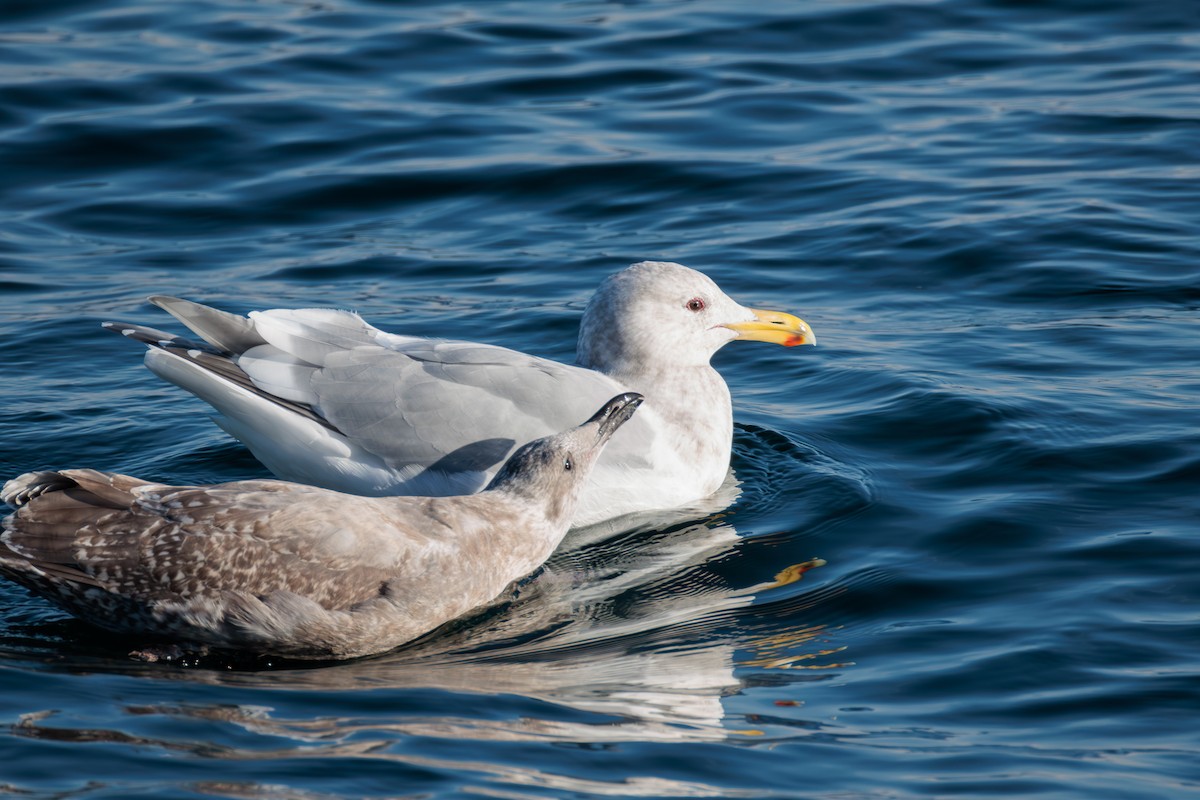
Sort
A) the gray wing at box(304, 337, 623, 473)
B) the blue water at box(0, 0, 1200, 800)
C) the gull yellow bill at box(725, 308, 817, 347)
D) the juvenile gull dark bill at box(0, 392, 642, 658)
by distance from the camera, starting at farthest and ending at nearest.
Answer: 1. the gull yellow bill at box(725, 308, 817, 347)
2. the gray wing at box(304, 337, 623, 473)
3. the juvenile gull dark bill at box(0, 392, 642, 658)
4. the blue water at box(0, 0, 1200, 800)

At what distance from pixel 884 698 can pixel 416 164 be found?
7530 millimetres

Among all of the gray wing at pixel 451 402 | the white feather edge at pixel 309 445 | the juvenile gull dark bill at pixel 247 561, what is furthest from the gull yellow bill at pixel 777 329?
the juvenile gull dark bill at pixel 247 561

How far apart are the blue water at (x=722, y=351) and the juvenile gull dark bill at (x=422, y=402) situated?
1.09 ft

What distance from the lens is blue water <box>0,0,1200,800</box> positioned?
4527 mm

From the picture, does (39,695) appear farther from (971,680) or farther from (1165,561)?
(1165,561)

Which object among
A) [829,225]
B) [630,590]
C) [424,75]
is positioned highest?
[424,75]

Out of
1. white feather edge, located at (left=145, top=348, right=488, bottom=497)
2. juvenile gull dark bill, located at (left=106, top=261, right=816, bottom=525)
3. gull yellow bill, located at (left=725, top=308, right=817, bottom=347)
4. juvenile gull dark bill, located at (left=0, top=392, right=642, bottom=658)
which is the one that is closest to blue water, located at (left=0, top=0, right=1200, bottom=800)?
juvenile gull dark bill, located at (left=0, top=392, right=642, bottom=658)

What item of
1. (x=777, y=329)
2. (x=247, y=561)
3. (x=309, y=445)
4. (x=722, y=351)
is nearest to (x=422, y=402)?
(x=309, y=445)

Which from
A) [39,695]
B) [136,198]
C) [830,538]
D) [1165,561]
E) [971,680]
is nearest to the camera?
[39,695]

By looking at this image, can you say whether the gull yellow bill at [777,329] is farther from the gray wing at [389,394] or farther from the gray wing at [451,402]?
the gray wing at [451,402]

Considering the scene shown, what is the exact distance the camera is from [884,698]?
487 centimetres

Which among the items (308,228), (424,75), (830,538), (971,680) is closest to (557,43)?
(424,75)

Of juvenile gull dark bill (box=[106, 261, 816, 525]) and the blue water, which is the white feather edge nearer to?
juvenile gull dark bill (box=[106, 261, 816, 525])

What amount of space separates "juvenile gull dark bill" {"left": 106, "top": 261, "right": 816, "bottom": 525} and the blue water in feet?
1.09
